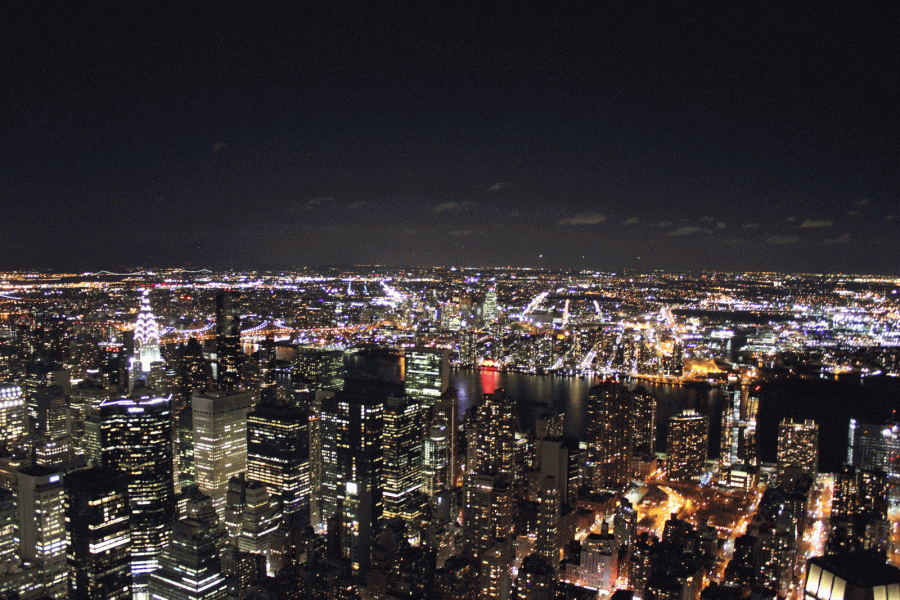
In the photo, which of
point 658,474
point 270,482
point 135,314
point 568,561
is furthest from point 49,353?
point 658,474

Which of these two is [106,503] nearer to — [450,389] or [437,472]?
[437,472]

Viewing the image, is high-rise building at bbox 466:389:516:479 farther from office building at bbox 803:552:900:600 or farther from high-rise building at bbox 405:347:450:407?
office building at bbox 803:552:900:600

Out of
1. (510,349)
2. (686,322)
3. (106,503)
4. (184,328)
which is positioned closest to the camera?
(106,503)

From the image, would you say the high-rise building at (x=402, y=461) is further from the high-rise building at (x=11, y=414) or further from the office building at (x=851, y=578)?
the office building at (x=851, y=578)

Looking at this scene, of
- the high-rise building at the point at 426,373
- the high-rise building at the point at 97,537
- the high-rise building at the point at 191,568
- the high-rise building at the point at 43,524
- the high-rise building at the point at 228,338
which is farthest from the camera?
the high-rise building at the point at 426,373

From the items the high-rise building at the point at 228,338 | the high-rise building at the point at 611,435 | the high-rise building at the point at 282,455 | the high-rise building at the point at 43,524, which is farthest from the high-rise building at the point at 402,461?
the high-rise building at the point at 228,338

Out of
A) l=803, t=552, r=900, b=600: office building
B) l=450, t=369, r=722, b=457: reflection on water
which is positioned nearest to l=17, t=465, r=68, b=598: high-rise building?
l=450, t=369, r=722, b=457: reflection on water
